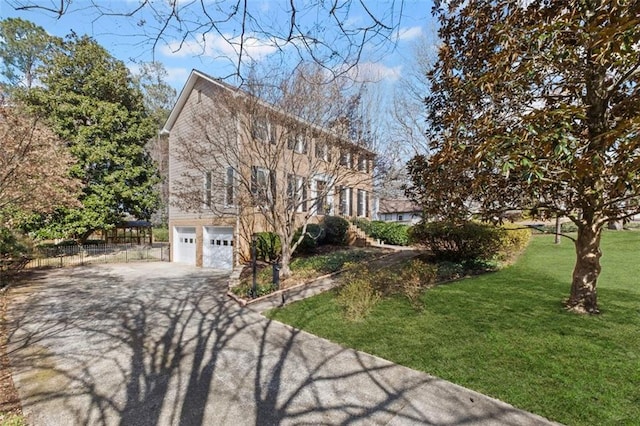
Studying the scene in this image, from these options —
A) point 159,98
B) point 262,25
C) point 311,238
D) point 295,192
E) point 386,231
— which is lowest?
point 311,238

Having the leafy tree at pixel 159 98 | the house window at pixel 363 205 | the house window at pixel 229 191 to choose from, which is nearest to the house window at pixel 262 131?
the house window at pixel 229 191

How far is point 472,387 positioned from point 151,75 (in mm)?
37822

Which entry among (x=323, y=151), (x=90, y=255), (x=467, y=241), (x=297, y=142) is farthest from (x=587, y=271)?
(x=90, y=255)

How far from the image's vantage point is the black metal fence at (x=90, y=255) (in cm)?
1630

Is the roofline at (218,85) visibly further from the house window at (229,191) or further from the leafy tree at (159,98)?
the leafy tree at (159,98)

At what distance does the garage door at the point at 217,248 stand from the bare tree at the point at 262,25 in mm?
12786

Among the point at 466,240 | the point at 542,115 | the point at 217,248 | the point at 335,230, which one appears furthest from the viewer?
the point at 335,230

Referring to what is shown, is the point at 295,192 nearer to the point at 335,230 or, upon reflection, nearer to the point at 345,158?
the point at 345,158

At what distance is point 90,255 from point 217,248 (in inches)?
362

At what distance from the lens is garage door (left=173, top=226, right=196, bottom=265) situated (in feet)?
57.7

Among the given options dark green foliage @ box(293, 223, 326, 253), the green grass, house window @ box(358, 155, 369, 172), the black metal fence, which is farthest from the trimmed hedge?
the black metal fence

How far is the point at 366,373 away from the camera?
442 centimetres

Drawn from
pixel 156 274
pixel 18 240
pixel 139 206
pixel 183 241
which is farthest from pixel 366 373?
pixel 139 206

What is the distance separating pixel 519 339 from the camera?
5047mm
